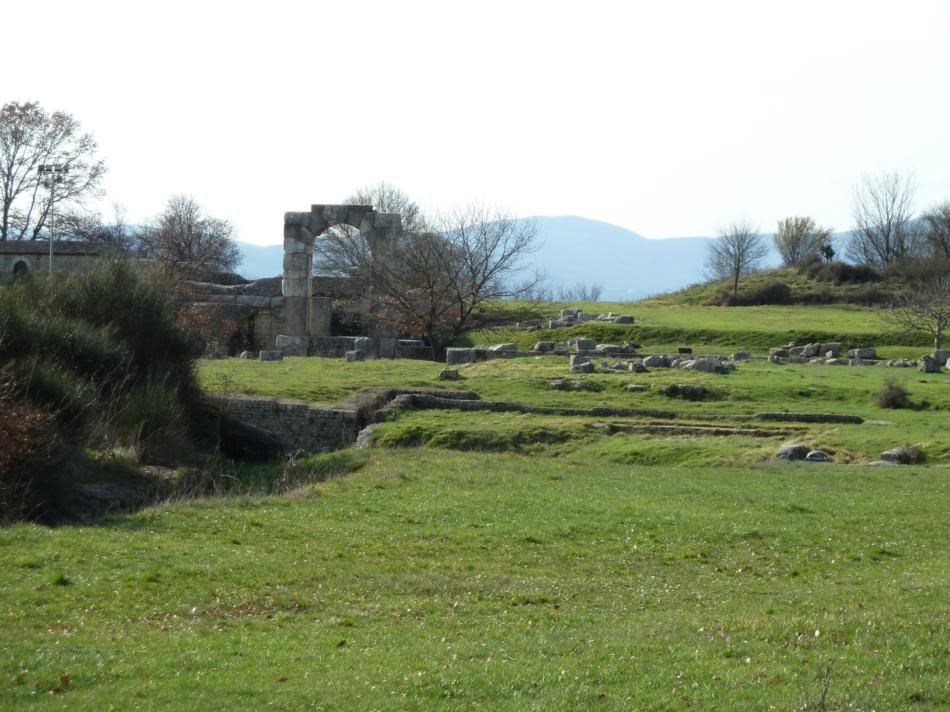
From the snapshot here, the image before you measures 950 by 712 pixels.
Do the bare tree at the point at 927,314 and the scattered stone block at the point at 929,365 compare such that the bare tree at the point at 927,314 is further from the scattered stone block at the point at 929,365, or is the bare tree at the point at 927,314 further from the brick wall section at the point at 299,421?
the brick wall section at the point at 299,421

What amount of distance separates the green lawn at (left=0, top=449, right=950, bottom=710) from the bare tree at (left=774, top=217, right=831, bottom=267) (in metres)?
74.7

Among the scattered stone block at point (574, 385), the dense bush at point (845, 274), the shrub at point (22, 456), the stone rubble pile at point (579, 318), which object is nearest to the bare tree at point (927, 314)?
the stone rubble pile at point (579, 318)

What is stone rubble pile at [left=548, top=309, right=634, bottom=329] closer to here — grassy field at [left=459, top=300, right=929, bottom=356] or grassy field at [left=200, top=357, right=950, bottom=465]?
grassy field at [left=459, top=300, right=929, bottom=356]

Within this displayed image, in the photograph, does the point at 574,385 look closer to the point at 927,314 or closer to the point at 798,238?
the point at 927,314

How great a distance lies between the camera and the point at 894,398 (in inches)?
1126

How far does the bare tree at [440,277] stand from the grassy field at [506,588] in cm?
2338

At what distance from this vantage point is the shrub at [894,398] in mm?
28594

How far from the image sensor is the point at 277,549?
13.2 meters

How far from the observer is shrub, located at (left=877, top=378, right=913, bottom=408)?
2859 centimetres

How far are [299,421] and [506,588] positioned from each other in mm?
16768

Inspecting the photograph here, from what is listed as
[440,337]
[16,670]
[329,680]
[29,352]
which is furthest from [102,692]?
[440,337]

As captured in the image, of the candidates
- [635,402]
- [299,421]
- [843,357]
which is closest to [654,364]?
[635,402]

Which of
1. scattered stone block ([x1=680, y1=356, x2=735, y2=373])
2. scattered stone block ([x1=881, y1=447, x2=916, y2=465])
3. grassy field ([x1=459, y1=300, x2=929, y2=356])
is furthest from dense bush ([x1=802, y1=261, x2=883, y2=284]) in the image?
scattered stone block ([x1=881, y1=447, x2=916, y2=465])

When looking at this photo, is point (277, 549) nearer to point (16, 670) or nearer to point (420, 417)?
point (16, 670)
